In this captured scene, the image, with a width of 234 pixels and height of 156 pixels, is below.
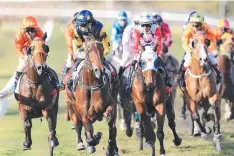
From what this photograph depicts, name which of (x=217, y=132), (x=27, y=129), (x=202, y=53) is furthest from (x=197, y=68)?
(x=27, y=129)

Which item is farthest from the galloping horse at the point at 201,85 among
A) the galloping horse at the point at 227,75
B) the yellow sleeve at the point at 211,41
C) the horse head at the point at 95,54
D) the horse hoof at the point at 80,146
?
the galloping horse at the point at 227,75

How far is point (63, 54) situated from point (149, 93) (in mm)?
20794

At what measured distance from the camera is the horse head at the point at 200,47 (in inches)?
510

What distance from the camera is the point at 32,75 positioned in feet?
40.2

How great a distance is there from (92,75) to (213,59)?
120 inches

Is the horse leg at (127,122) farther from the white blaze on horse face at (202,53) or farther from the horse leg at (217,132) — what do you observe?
the white blaze on horse face at (202,53)

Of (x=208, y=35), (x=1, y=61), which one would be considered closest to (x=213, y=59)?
(x=208, y=35)

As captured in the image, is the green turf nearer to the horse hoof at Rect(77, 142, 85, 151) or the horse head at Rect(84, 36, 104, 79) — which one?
the horse hoof at Rect(77, 142, 85, 151)

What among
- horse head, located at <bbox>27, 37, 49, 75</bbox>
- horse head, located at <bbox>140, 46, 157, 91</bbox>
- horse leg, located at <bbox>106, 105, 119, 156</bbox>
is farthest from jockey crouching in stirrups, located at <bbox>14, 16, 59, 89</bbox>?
horse head, located at <bbox>140, 46, 157, 91</bbox>

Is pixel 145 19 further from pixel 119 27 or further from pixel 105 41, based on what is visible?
pixel 119 27

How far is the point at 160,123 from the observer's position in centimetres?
1202

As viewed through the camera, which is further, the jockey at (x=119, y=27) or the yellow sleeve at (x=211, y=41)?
the jockey at (x=119, y=27)

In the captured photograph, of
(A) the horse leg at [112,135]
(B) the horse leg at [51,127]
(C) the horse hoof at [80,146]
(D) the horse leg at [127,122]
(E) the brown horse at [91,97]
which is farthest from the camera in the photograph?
(D) the horse leg at [127,122]

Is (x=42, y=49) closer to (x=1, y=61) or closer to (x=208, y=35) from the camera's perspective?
(x=208, y=35)
